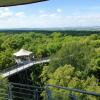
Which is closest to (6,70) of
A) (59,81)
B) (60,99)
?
(59,81)

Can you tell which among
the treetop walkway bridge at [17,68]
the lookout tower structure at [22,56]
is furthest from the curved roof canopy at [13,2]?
the lookout tower structure at [22,56]

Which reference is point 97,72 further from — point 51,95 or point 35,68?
point 51,95

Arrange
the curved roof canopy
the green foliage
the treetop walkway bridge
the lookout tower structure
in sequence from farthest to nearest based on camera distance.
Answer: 1. the lookout tower structure
2. the treetop walkway bridge
3. the green foliage
4. the curved roof canopy

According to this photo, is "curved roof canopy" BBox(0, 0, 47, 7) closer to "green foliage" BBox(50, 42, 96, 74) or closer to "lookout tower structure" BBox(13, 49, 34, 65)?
"green foliage" BBox(50, 42, 96, 74)

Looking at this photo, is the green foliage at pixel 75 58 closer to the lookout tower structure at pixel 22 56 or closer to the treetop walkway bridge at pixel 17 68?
the treetop walkway bridge at pixel 17 68

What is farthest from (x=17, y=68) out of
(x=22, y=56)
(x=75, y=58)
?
(x=22, y=56)

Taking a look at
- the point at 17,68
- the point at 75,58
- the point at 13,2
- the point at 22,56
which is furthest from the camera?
the point at 22,56

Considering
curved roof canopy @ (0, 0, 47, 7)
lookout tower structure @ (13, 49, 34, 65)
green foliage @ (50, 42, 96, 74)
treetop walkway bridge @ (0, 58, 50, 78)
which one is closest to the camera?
curved roof canopy @ (0, 0, 47, 7)

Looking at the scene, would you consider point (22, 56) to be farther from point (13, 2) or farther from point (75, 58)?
point (13, 2)

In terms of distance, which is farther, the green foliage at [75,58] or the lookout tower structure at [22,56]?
the lookout tower structure at [22,56]

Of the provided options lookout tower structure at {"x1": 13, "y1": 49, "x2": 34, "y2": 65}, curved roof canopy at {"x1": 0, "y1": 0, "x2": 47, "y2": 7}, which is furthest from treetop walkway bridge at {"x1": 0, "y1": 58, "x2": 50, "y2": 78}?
curved roof canopy at {"x1": 0, "y1": 0, "x2": 47, "y2": 7}

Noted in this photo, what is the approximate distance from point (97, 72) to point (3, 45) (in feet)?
88.1

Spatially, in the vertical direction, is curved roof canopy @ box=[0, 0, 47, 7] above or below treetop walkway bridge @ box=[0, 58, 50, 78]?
above

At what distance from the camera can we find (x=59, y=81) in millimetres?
25547
